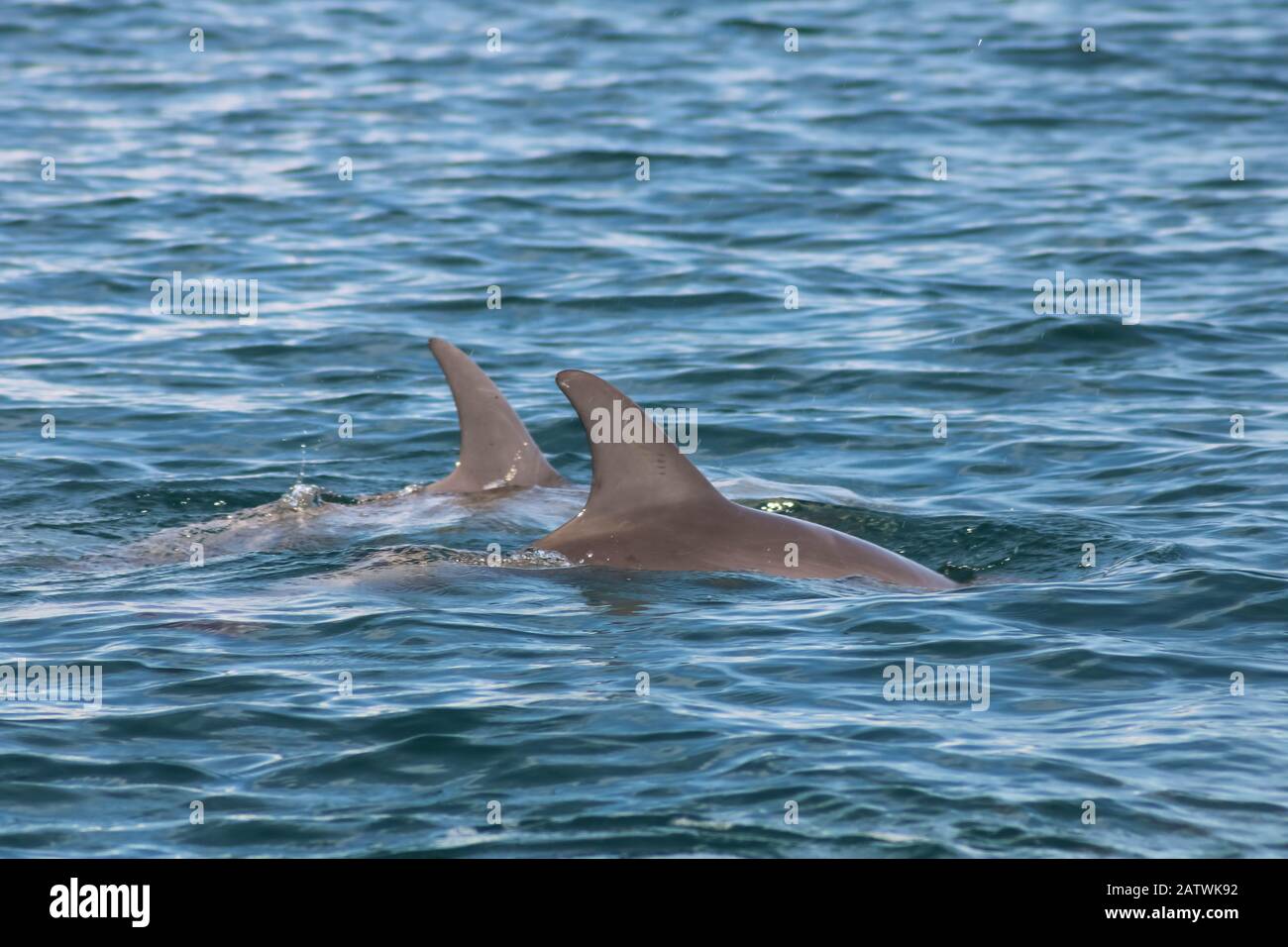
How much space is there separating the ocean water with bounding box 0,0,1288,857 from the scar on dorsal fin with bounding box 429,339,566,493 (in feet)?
0.85

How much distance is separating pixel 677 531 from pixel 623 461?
48 cm

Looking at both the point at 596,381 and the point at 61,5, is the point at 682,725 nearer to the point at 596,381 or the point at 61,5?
the point at 596,381

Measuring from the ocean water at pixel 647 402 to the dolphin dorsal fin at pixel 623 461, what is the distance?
0.44 meters

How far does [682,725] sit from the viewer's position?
7867 millimetres

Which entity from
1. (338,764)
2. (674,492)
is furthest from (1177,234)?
(338,764)

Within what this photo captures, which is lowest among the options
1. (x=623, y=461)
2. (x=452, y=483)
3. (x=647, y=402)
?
(x=452, y=483)

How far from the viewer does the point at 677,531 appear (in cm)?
981

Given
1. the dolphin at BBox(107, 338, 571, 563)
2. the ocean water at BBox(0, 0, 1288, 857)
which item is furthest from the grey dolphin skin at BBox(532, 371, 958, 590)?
the dolphin at BBox(107, 338, 571, 563)

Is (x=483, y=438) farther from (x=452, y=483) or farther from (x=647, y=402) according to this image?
(x=647, y=402)

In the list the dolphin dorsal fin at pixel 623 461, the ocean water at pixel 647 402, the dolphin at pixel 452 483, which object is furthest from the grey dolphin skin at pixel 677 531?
the dolphin at pixel 452 483

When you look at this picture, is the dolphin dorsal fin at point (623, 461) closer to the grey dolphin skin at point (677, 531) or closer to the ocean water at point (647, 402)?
the grey dolphin skin at point (677, 531)

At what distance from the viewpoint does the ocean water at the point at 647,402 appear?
7328 mm

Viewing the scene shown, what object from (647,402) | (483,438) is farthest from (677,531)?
(647,402)
